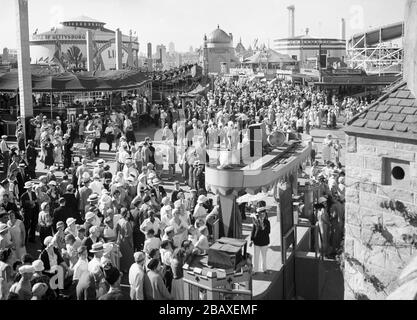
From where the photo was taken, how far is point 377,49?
1982 inches

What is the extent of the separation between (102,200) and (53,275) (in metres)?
2.75

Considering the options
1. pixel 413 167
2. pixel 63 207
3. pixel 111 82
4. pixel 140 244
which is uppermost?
pixel 111 82

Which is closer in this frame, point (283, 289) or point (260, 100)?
point (283, 289)

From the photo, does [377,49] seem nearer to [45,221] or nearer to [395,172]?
[45,221]

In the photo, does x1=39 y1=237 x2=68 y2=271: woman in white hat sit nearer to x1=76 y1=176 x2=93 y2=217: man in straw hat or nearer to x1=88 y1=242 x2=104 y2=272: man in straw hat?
x1=88 y1=242 x2=104 y2=272: man in straw hat

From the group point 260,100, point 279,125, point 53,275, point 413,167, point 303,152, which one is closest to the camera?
point 413,167

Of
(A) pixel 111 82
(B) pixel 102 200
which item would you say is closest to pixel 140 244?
(B) pixel 102 200

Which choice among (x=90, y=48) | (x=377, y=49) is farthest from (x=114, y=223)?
(x=377, y=49)

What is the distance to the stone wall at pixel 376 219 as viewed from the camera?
6.55m

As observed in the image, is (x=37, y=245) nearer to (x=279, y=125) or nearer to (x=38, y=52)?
(x=279, y=125)

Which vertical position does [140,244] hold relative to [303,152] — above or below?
below

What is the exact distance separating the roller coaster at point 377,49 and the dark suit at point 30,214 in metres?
42.1

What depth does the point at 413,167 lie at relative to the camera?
21.0 ft
